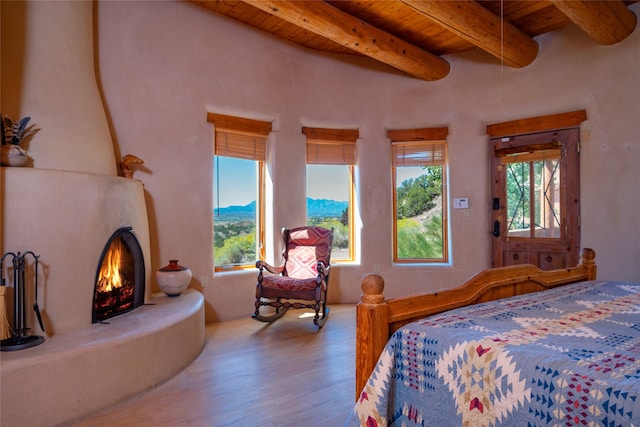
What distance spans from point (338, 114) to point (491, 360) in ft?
12.7

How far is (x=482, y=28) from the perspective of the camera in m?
3.45

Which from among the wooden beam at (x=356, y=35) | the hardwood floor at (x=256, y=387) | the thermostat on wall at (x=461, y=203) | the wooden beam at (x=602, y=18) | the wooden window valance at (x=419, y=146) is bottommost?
the hardwood floor at (x=256, y=387)

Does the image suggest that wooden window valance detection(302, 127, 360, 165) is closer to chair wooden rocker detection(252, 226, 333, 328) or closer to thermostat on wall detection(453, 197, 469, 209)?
chair wooden rocker detection(252, 226, 333, 328)

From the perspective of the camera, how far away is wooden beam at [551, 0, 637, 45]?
2.97m

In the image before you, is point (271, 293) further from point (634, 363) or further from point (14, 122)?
point (634, 363)

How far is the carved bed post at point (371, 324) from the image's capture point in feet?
4.59

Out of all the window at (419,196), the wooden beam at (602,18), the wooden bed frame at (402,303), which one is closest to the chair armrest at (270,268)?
the window at (419,196)

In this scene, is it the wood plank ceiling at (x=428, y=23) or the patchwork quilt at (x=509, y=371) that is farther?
the wood plank ceiling at (x=428, y=23)

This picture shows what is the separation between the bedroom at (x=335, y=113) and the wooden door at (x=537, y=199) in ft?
0.39

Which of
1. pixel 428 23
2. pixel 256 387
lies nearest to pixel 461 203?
pixel 428 23

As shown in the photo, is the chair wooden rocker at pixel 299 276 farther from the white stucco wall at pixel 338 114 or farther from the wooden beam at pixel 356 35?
the wooden beam at pixel 356 35

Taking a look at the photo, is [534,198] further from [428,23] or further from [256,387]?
[256,387]

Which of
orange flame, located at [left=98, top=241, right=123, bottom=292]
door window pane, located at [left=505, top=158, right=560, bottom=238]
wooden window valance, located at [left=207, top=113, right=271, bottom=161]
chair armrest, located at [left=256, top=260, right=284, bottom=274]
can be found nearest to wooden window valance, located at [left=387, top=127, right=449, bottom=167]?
door window pane, located at [left=505, top=158, right=560, bottom=238]

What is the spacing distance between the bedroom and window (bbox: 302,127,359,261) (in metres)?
0.16
